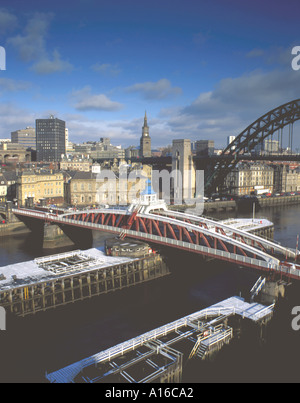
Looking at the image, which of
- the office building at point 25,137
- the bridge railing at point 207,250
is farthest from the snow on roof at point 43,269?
the office building at point 25,137

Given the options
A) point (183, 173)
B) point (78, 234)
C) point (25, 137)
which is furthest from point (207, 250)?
point (25, 137)

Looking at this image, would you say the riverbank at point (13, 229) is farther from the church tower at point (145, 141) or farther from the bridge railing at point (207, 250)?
the church tower at point (145, 141)

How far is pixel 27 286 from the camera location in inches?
1029

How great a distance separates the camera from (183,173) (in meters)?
79.2

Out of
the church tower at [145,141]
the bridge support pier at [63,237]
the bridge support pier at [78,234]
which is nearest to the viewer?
the bridge support pier at [63,237]

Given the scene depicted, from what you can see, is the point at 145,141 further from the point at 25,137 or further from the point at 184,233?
the point at 184,233

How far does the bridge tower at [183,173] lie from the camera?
78.9 m

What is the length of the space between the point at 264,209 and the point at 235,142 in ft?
56.5

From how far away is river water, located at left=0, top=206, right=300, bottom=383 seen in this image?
61.8 feet

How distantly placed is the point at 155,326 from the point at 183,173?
5813 cm

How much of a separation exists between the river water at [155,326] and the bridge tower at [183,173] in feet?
142

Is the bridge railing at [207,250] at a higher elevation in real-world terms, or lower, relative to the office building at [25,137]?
lower
